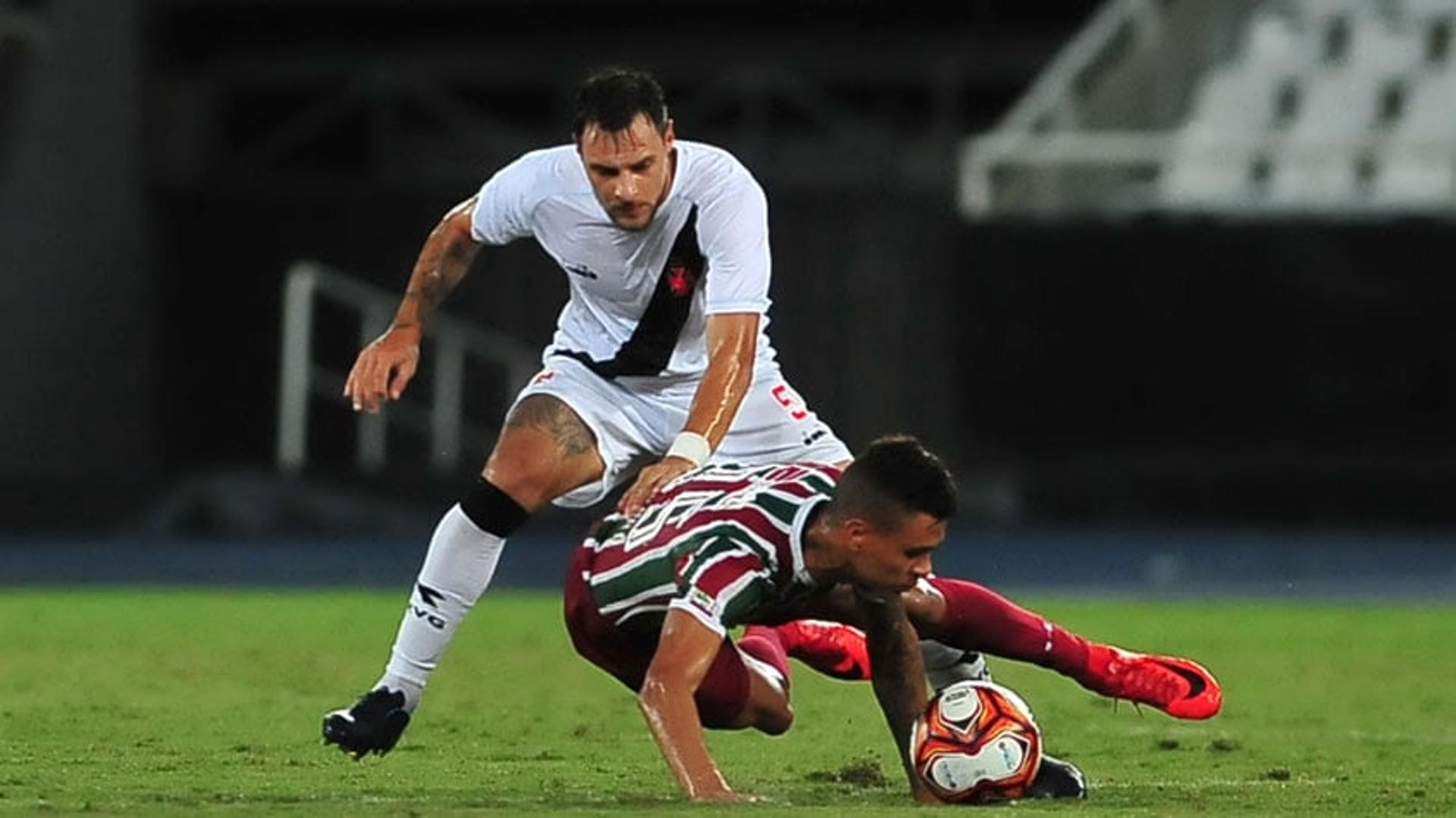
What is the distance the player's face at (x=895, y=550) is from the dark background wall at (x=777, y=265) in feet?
37.4

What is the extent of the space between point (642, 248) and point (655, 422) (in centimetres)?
45

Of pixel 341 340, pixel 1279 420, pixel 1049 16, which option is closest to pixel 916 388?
pixel 1279 420

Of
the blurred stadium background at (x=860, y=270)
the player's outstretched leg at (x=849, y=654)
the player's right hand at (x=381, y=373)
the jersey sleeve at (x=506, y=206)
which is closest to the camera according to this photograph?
the player's outstretched leg at (x=849, y=654)

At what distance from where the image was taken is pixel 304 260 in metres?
20.7

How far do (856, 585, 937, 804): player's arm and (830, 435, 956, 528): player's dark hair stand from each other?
1.02 ft

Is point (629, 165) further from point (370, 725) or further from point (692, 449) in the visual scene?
point (370, 725)

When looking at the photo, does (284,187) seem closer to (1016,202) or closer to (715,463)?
(1016,202)

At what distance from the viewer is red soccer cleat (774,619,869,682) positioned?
7.80 metres

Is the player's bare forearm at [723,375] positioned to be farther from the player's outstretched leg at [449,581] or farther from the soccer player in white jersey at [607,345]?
the player's outstretched leg at [449,581]

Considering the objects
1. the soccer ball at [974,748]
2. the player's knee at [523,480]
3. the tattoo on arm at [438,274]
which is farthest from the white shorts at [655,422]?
the soccer ball at [974,748]

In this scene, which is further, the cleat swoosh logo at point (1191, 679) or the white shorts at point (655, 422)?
the white shorts at point (655, 422)

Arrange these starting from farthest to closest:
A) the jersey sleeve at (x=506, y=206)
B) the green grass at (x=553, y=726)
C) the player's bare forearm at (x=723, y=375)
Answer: the jersey sleeve at (x=506, y=206) → the player's bare forearm at (x=723, y=375) → the green grass at (x=553, y=726)

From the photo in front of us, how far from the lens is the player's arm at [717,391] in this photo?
23.1ft

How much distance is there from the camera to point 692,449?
7.09m
